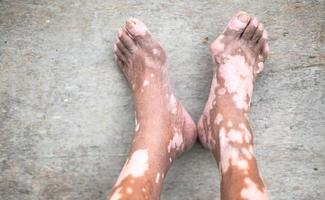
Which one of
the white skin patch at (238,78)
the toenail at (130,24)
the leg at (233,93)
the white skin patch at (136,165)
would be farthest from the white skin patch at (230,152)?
the toenail at (130,24)

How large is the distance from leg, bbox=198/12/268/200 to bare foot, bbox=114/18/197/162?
89 mm

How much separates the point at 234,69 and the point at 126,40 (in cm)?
42

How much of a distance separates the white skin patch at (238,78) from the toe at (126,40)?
1.13 ft

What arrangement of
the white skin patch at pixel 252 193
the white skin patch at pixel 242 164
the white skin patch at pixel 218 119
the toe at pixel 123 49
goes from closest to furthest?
the white skin patch at pixel 252 193, the white skin patch at pixel 242 164, the white skin patch at pixel 218 119, the toe at pixel 123 49

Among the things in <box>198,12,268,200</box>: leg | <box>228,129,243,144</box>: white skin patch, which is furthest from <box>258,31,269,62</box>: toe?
<box>228,129,243,144</box>: white skin patch

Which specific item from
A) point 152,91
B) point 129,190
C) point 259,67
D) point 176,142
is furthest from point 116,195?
point 259,67

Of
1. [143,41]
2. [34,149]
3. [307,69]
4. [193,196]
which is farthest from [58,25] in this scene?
[307,69]

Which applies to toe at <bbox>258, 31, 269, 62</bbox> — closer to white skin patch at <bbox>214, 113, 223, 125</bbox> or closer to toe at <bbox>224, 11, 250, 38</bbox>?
toe at <bbox>224, 11, 250, 38</bbox>

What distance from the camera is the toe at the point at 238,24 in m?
1.58

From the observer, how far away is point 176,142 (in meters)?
1.55

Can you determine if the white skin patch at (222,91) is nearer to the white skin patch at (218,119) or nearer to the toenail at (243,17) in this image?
the white skin patch at (218,119)

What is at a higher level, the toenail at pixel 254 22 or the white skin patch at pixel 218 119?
the toenail at pixel 254 22

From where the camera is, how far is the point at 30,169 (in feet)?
5.48

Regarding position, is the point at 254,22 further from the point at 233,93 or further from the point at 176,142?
the point at 176,142
